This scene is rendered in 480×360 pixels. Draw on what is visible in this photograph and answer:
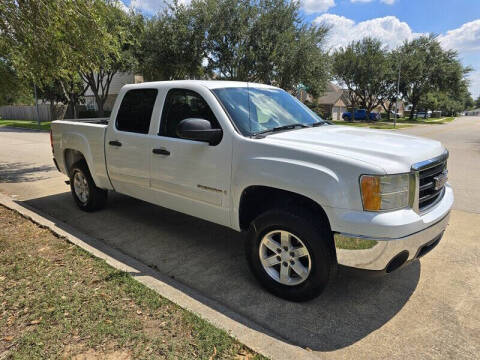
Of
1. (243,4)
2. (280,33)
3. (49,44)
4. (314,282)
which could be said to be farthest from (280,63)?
(314,282)

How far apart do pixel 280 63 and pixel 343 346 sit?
2263cm

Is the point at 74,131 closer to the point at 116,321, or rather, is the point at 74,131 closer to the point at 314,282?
the point at 116,321

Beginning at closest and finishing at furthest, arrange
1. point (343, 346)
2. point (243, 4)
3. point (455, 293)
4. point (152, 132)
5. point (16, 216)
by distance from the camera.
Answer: point (343, 346)
point (455, 293)
point (152, 132)
point (16, 216)
point (243, 4)

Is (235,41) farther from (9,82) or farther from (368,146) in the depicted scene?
(368,146)

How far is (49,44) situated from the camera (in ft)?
21.1

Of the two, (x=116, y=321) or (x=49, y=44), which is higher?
(x=49, y=44)

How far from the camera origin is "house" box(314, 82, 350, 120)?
2285 inches

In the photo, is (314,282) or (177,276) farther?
(177,276)

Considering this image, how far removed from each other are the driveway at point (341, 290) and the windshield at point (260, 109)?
5.12 feet

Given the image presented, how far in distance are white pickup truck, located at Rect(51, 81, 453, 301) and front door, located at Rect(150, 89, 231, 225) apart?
12 mm

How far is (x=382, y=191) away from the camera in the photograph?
266 cm

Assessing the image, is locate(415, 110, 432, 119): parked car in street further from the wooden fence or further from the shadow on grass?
the shadow on grass

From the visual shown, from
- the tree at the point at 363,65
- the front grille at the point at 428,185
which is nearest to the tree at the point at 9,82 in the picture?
the front grille at the point at 428,185

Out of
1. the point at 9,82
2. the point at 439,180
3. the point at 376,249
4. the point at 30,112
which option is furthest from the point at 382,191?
the point at 30,112
